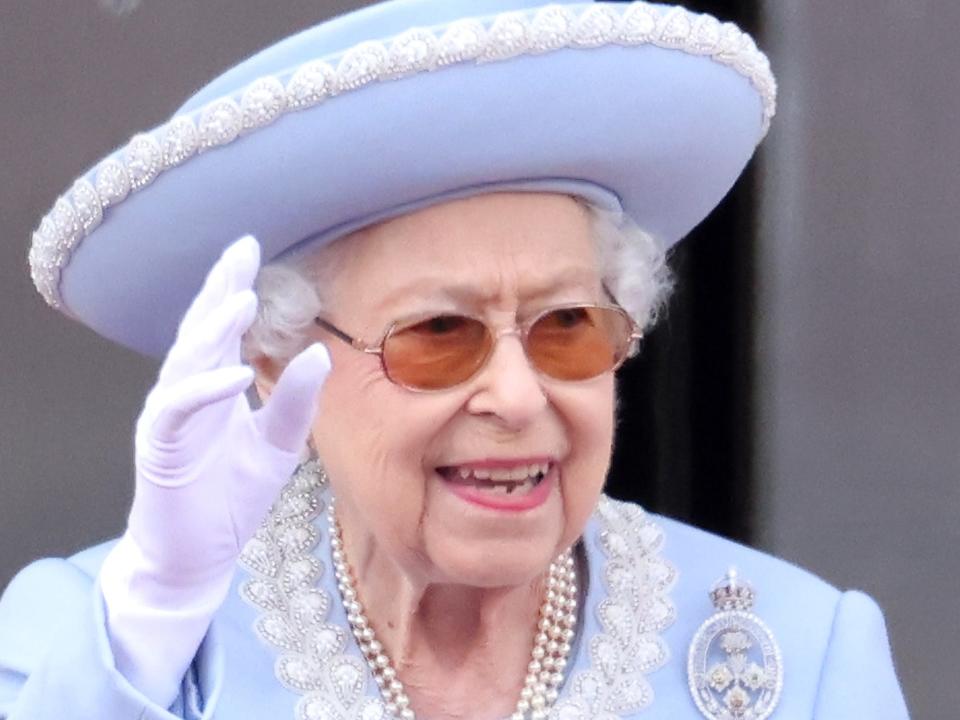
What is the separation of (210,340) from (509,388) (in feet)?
1.36

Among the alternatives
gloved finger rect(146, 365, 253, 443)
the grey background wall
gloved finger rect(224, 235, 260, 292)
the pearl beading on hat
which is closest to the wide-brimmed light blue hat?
the pearl beading on hat

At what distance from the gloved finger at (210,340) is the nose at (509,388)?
1.23ft

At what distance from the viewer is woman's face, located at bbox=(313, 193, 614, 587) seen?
6.93 ft

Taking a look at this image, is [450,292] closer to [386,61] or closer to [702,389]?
[386,61]

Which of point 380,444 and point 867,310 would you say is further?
point 867,310

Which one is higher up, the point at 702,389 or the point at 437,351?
the point at 702,389

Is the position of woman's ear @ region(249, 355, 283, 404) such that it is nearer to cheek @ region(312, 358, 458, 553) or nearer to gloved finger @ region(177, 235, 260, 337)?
cheek @ region(312, 358, 458, 553)

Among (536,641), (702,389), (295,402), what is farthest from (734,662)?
(702,389)

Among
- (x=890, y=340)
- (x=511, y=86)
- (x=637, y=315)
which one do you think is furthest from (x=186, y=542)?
(x=890, y=340)

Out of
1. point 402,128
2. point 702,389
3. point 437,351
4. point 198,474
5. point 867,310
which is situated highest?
point 867,310

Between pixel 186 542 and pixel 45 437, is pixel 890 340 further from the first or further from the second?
pixel 186 542

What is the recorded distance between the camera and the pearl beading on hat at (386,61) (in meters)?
1.98

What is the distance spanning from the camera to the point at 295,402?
6.09 ft

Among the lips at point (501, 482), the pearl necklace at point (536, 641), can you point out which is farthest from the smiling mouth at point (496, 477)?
the pearl necklace at point (536, 641)
